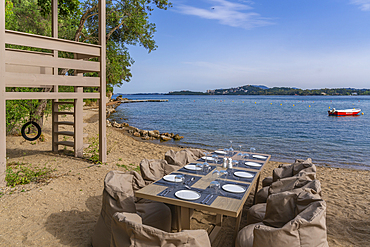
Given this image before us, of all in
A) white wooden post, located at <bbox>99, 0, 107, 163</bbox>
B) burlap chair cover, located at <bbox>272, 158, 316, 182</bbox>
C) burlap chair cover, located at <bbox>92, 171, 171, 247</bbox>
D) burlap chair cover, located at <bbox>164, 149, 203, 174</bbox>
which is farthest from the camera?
white wooden post, located at <bbox>99, 0, 107, 163</bbox>

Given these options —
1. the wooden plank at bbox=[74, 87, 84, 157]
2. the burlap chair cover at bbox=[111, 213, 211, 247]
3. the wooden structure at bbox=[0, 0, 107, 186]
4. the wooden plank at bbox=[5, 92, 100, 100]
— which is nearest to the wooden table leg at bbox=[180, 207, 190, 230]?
the burlap chair cover at bbox=[111, 213, 211, 247]

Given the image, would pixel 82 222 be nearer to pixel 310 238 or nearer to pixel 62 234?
pixel 62 234

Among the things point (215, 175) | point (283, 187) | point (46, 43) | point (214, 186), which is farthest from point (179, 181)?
point (46, 43)

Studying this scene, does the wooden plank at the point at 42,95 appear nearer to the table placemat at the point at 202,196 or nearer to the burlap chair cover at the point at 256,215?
the table placemat at the point at 202,196

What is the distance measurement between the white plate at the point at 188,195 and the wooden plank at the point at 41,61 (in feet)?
13.9

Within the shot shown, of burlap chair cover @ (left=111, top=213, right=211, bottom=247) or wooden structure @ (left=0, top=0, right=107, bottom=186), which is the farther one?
wooden structure @ (left=0, top=0, right=107, bottom=186)

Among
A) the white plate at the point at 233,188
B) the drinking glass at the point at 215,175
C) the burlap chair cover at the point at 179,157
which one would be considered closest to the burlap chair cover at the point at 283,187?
the white plate at the point at 233,188

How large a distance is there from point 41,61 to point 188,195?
445 centimetres

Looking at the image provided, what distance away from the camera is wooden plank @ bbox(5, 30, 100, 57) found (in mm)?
4638

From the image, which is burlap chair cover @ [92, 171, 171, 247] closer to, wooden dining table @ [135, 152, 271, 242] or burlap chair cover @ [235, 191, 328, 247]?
wooden dining table @ [135, 152, 271, 242]

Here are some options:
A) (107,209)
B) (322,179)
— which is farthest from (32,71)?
(322,179)

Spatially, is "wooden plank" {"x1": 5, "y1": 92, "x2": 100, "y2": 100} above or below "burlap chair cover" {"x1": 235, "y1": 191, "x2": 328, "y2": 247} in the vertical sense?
above

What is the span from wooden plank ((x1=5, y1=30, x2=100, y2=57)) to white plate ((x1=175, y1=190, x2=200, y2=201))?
14.5ft

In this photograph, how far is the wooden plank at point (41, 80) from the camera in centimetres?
471
